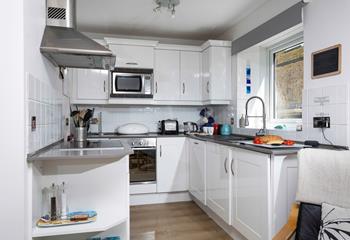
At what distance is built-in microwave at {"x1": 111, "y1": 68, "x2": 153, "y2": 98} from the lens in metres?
3.47

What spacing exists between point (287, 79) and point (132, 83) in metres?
1.92

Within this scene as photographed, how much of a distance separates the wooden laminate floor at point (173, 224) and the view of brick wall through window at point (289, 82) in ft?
4.71

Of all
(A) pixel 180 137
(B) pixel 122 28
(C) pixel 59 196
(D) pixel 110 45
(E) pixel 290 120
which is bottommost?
(C) pixel 59 196

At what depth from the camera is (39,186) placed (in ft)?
5.02

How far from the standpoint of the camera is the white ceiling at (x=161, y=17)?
2.86m

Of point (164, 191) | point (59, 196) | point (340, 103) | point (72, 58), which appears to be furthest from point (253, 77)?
point (59, 196)

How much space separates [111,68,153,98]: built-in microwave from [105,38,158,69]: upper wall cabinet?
8 cm

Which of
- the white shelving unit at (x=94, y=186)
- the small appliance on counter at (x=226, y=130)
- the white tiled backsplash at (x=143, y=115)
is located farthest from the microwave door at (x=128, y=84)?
the white shelving unit at (x=94, y=186)

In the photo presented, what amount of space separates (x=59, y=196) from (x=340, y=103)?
1939 millimetres

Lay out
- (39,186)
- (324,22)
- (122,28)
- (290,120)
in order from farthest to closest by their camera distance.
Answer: (122,28), (290,120), (324,22), (39,186)

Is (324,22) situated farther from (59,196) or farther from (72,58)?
(59,196)

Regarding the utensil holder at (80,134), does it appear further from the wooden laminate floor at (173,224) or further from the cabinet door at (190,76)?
the cabinet door at (190,76)

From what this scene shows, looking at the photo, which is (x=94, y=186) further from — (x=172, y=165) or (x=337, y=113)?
(x=172, y=165)

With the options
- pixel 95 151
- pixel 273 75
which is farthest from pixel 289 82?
pixel 95 151
